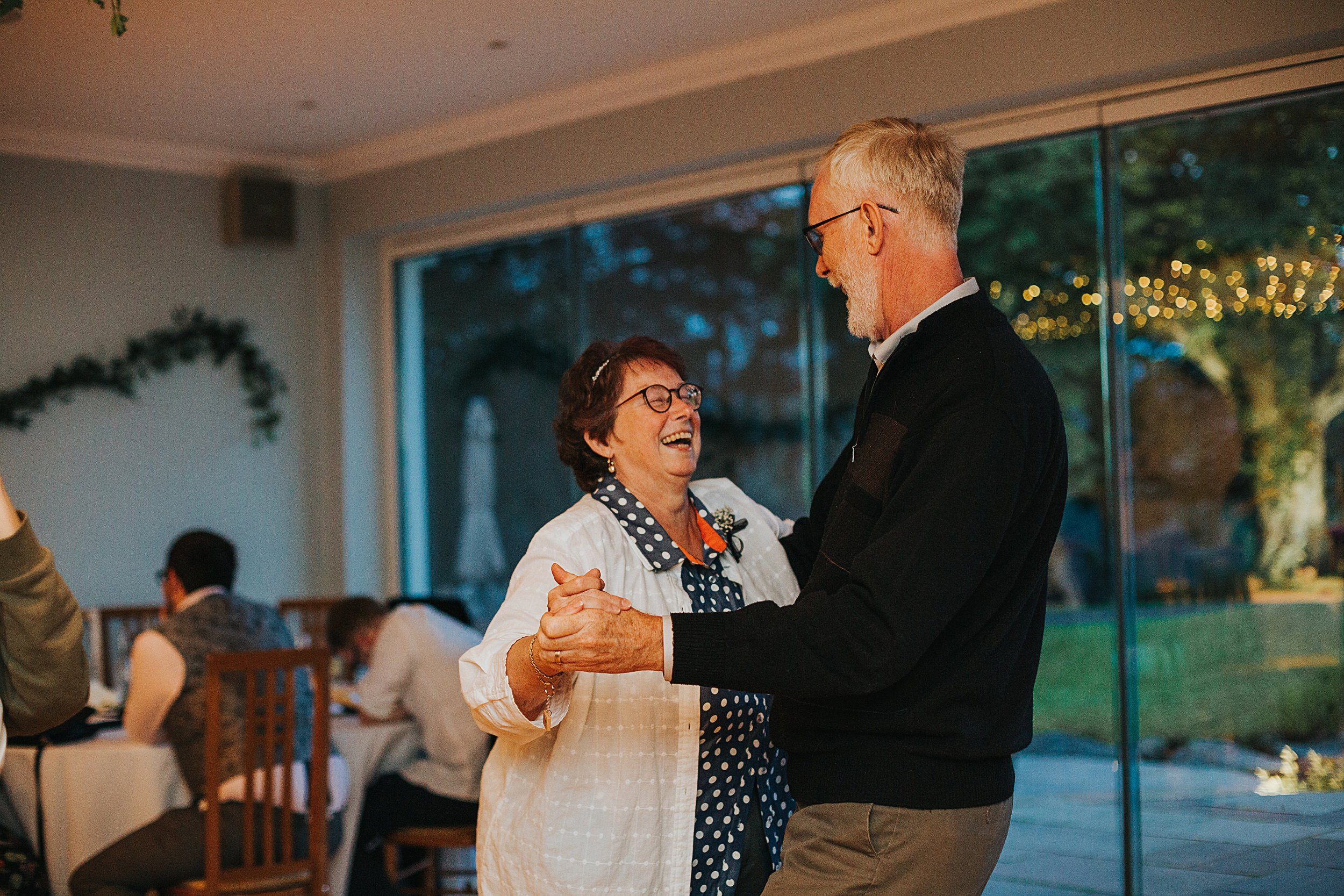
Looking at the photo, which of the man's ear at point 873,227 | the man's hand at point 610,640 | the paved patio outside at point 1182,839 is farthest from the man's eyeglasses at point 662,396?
the paved patio outside at point 1182,839

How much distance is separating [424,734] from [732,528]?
218cm

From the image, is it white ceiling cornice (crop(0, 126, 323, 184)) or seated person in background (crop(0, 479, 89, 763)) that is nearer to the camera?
seated person in background (crop(0, 479, 89, 763))

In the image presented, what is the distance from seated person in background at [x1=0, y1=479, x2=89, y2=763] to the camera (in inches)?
62.2

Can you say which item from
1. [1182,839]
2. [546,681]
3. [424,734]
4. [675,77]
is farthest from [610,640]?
[675,77]

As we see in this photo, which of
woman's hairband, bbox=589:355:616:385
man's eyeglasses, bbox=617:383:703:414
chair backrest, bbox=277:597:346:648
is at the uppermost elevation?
woman's hairband, bbox=589:355:616:385

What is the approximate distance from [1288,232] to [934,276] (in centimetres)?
322

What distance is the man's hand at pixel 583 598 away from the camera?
1.56 meters

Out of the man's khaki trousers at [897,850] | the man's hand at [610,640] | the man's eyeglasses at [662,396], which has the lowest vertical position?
the man's khaki trousers at [897,850]

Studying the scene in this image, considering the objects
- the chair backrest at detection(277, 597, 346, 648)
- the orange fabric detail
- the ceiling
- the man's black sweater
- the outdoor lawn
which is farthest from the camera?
the chair backrest at detection(277, 597, 346, 648)

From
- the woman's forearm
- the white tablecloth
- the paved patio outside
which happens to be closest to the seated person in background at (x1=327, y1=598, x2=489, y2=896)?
the white tablecloth

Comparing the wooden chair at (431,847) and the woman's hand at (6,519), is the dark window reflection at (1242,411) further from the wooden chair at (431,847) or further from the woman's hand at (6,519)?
the woman's hand at (6,519)

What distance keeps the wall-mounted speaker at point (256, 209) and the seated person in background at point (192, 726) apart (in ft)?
9.18

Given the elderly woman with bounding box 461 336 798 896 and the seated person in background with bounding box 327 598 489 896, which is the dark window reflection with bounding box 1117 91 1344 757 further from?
the elderly woman with bounding box 461 336 798 896

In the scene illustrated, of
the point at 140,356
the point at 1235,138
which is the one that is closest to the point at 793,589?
the point at 1235,138
